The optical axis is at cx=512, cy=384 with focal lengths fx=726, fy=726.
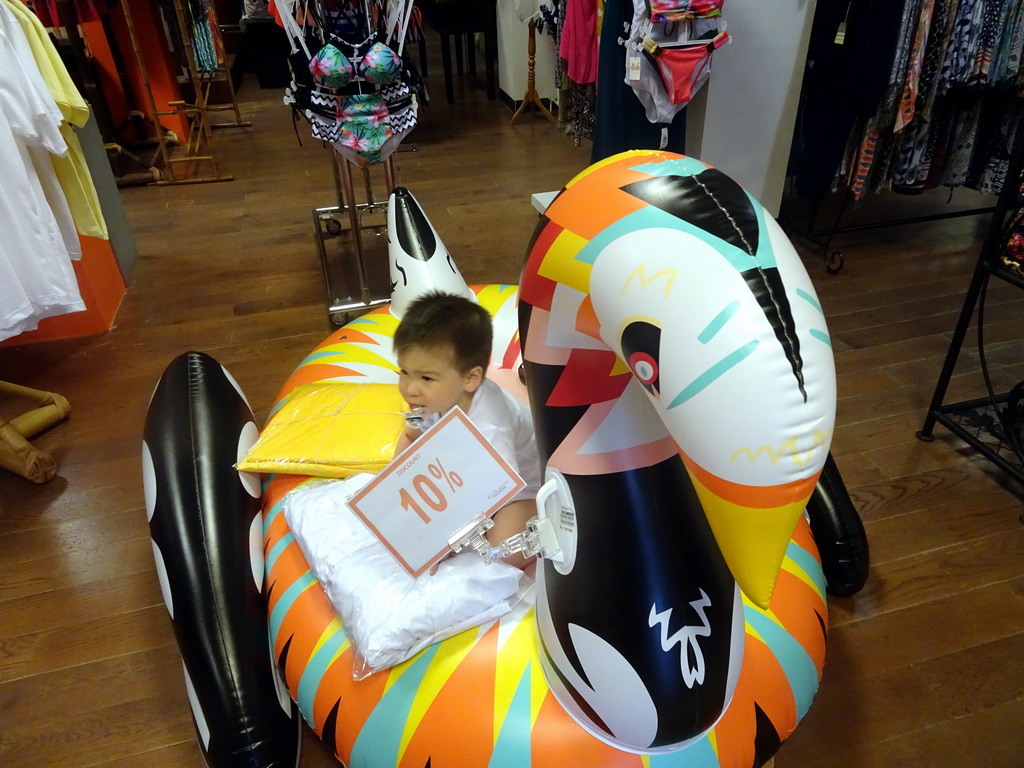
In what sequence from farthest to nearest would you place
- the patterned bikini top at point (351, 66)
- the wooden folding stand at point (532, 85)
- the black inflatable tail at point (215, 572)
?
1. the wooden folding stand at point (532, 85)
2. the patterned bikini top at point (351, 66)
3. the black inflatable tail at point (215, 572)

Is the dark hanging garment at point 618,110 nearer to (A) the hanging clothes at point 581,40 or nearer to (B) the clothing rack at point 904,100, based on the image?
(B) the clothing rack at point 904,100

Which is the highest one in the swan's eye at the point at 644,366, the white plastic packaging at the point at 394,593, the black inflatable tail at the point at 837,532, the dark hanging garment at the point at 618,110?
the swan's eye at the point at 644,366

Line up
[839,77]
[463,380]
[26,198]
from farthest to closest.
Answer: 1. [839,77]
2. [26,198]
3. [463,380]

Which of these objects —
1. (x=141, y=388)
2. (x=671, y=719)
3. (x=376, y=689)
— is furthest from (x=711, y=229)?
(x=141, y=388)

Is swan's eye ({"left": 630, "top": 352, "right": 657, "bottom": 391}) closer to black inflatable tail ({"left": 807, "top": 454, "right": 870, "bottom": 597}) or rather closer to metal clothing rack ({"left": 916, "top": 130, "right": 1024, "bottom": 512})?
black inflatable tail ({"left": 807, "top": 454, "right": 870, "bottom": 597})

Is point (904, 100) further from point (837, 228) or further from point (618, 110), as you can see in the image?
point (618, 110)

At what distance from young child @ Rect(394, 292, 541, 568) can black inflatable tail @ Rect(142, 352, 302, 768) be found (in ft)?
1.25

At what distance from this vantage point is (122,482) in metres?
1.95

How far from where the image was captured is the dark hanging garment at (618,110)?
2.57m

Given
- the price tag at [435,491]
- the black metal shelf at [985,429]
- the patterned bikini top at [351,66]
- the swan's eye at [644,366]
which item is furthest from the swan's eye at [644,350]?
the patterned bikini top at [351,66]

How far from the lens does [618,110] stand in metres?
2.70

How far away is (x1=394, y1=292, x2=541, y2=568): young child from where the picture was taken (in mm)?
1122

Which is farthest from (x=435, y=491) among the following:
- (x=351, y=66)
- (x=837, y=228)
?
(x=837, y=228)

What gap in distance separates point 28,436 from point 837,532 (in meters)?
2.13
